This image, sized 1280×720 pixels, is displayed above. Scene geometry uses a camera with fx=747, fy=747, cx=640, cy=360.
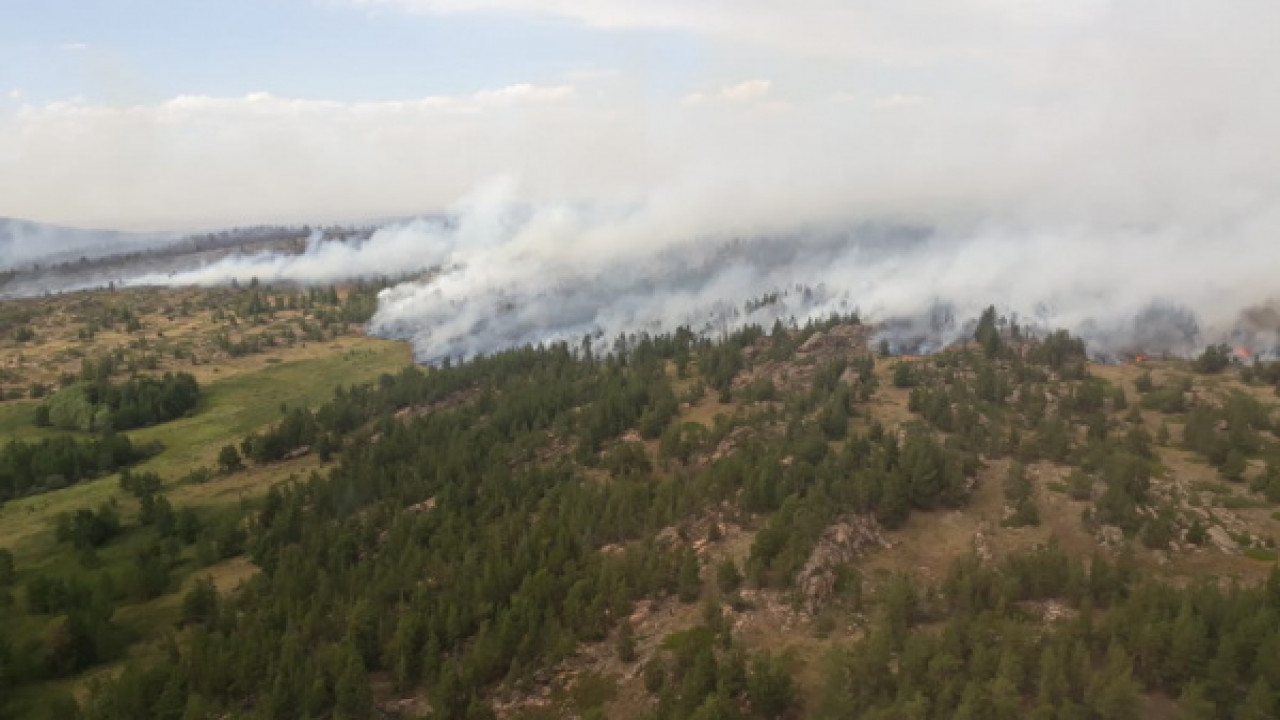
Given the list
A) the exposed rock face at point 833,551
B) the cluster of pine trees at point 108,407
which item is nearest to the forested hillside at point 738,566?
the exposed rock face at point 833,551

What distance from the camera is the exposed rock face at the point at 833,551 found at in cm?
8231

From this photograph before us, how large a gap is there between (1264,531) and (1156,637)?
4772 cm

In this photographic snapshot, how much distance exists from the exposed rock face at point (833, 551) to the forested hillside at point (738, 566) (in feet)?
2.15

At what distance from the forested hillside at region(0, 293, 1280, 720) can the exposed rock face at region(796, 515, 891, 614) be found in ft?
2.15

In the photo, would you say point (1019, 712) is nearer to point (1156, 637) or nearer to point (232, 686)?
Answer: point (1156, 637)

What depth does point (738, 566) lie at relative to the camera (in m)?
91.0

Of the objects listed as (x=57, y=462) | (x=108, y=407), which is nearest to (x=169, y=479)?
(x=57, y=462)

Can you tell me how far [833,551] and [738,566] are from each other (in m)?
11.5

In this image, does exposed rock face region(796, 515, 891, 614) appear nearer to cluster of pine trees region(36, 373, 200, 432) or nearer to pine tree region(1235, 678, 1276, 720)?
pine tree region(1235, 678, 1276, 720)

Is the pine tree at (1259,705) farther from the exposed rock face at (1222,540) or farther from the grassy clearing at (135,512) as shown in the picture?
the grassy clearing at (135,512)

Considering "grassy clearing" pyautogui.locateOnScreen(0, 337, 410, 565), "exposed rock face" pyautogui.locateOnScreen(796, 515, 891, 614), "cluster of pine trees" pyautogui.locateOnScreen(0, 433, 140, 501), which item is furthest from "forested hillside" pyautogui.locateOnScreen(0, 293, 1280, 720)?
"cluster of pine trees" pyautogui.locateOnScreen(0, 433, 140, 501)

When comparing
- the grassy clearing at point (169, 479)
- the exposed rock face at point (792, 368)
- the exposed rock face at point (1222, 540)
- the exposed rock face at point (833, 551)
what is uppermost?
the exposed rock face at point (792, 368)

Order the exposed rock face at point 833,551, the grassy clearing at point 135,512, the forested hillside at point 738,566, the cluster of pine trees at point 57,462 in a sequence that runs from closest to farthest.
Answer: the forested hillside at point 738,566 → the exposed rock face at point 833,551 → the grassy clearing at point 135,512 → the cluster of pine trees at point 57,462

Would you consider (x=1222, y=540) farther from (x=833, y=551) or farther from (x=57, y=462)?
(x=57, y=462)
